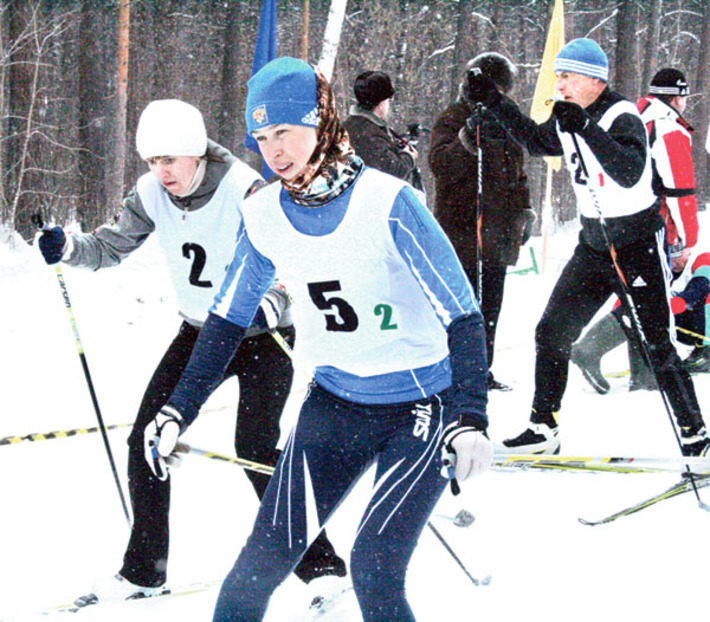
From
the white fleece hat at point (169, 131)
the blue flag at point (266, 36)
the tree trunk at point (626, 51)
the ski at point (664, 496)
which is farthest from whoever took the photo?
the tree trunk at point (626, 51)

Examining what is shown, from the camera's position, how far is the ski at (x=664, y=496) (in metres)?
4.04

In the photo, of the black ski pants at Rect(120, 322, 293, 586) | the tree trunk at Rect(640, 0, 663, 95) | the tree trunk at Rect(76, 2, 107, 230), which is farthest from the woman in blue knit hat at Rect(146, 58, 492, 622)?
the tree trunk at Rect(640, 0, 663, 95)

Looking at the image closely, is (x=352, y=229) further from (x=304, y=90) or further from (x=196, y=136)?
(x=196, y=136)

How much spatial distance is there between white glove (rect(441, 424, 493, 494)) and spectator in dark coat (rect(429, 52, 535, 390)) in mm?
3674

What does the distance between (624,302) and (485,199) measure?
180cm

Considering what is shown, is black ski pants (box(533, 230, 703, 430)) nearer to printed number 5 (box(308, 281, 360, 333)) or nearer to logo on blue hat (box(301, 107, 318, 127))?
printed number 5 (box(308, 281, 360, 333))

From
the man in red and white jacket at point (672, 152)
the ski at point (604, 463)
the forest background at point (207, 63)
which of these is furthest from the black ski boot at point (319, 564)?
the forest background at point (207, 63)

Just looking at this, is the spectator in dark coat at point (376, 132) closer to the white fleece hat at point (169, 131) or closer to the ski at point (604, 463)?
the ski at point (604, 463)

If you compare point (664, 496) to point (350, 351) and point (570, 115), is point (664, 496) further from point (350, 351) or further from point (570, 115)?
point (350, 351)

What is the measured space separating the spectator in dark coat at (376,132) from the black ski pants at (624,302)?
1524 mm

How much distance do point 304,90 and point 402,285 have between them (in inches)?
24.7

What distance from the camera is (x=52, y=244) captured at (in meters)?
3.45

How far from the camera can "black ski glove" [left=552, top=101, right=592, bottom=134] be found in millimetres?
3787

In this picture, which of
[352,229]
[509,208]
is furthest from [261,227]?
[509,208]
